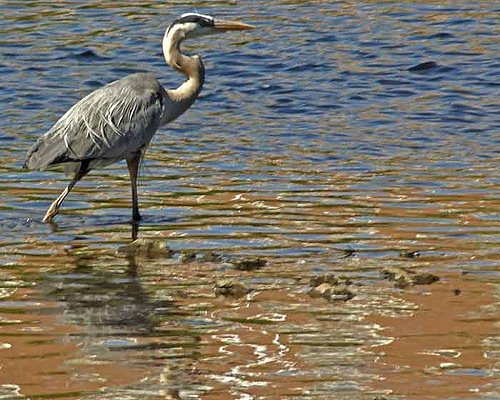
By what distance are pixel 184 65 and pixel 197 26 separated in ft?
1.18

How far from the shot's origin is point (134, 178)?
1252cm

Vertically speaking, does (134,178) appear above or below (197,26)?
below

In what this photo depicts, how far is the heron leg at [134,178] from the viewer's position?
12148mm

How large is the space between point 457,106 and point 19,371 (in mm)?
9624

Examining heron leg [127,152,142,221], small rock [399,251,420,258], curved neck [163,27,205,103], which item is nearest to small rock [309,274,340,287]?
small rock [399,251,420,258]

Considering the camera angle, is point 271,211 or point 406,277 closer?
point 406,277

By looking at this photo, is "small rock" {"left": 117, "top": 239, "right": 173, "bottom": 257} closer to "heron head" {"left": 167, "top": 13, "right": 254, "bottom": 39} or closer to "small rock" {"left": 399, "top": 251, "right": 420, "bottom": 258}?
"small rock" {"left": 399, "top": 251, "right": 420, "bottom": 258}

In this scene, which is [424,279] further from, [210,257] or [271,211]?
[271,211]

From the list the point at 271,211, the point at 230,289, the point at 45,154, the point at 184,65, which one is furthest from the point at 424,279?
the point at 184,65

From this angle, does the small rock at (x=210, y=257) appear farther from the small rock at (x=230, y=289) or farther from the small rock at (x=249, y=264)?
the small rock at (x=230, y=289)

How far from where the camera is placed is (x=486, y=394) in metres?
7.25

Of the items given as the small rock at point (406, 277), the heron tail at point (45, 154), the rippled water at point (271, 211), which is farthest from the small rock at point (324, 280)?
the heron tail at point (45, 154)

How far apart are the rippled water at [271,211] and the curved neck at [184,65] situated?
2.36ft

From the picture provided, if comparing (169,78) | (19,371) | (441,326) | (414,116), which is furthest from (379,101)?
(19,371)
